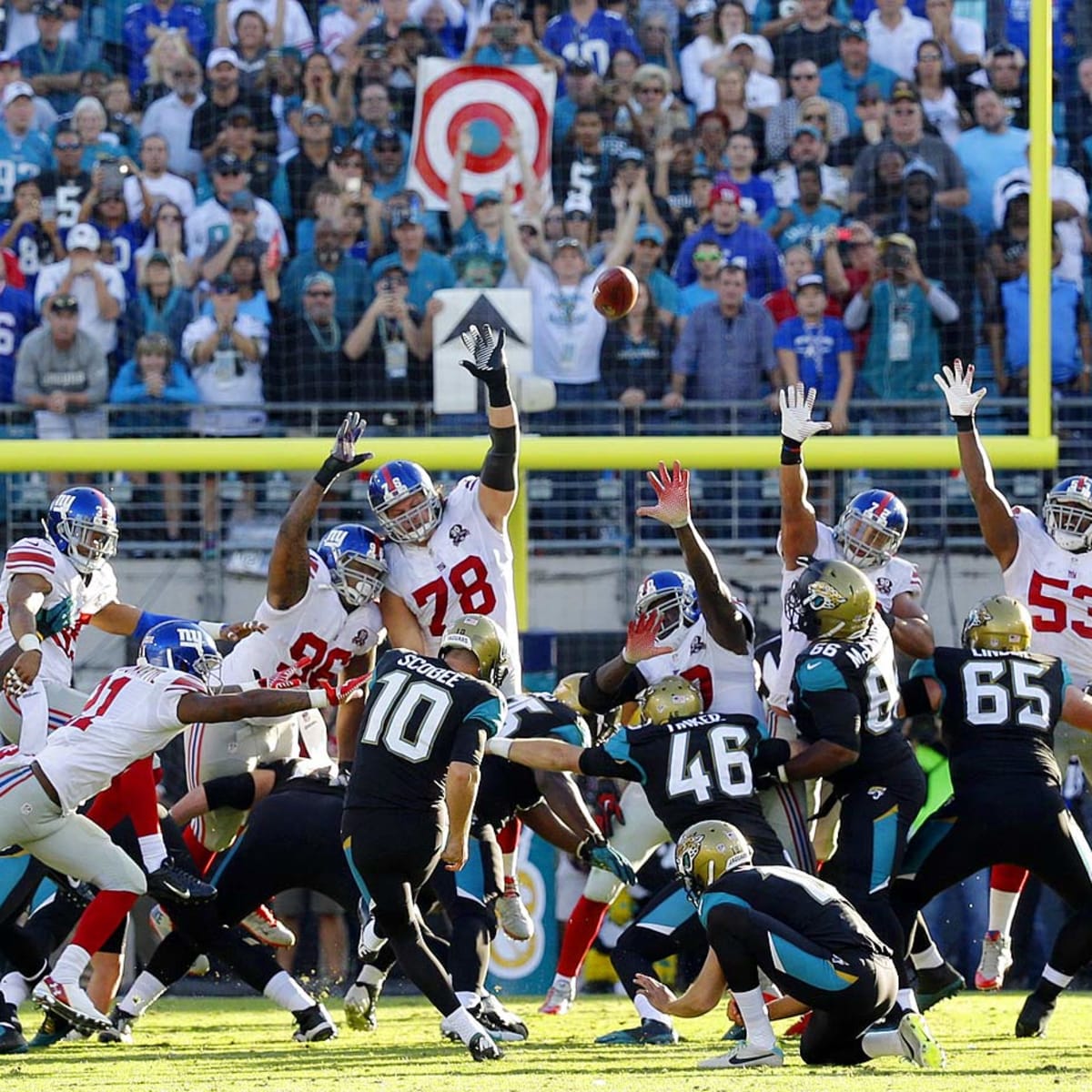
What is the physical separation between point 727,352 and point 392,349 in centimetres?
181

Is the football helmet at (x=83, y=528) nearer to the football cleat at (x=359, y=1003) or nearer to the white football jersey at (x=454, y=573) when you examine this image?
the white football jersey at (x=454, y=573)

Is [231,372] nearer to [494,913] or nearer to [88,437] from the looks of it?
[88,437]

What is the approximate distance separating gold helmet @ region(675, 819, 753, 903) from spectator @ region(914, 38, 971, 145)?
654 cm

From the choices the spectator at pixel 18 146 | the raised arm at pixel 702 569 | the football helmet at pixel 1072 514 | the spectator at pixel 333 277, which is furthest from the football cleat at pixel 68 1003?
the spectator at pixel 18 146

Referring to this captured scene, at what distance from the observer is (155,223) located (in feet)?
38.8

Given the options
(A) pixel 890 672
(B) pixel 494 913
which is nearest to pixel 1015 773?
(A) pixel 890 672

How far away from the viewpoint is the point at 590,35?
42.0 ft

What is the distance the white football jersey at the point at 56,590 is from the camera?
8.16 m

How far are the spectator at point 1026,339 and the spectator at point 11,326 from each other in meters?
5.27

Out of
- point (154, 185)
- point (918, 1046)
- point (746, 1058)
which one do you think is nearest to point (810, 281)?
point (154, 185)

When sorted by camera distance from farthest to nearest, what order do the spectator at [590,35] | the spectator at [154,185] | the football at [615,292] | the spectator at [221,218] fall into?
the spectator at [590,35] → the spectator at [154,185] → the spectator at [221,218] → the football at [615,292]

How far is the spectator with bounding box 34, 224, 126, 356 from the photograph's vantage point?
37.2ft

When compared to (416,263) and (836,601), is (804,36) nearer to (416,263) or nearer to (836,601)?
(416,263)

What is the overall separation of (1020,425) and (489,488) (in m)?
3.88
